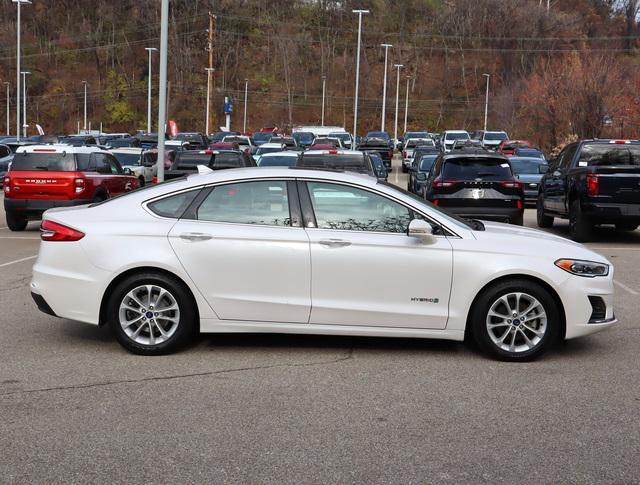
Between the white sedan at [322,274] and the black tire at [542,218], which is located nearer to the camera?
the white sedan at [322,274]

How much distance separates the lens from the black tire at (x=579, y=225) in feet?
51.3

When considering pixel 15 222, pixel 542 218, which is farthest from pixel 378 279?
pixel 542 218

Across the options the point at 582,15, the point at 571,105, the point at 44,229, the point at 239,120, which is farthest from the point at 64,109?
the point at 44,229

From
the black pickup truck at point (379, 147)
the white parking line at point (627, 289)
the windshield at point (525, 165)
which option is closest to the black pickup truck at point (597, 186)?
the white parking line at point (627, 289)

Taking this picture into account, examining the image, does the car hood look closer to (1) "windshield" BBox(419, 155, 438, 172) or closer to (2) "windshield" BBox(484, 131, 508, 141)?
(1) "windshield" BBox(419, 155, 438, 172)

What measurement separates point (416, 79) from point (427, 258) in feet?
348

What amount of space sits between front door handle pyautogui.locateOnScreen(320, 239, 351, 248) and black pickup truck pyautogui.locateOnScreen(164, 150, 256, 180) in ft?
48.8

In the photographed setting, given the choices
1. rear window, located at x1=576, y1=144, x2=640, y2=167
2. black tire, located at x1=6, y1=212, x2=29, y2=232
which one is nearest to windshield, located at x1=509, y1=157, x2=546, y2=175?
rear window, located at x1=576, y1=144, x2=640, y2=167

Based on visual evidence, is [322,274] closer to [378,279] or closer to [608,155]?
[378,279]

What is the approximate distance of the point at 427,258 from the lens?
6.80m

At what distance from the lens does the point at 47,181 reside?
1639 centimetres

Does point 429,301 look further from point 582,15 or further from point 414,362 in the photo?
point 582,15

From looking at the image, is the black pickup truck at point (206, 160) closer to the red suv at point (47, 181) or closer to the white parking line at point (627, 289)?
the red suv at point (47, 181)

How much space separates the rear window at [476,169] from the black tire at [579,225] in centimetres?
132
